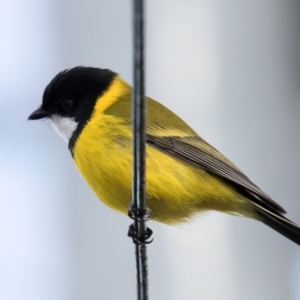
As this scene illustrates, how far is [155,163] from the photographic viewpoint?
0.81m

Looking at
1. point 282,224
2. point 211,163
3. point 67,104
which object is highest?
point 67,104

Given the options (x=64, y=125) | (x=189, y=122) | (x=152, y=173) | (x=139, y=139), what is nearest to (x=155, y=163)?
(x=152, y=173)

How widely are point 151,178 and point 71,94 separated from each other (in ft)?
0.83

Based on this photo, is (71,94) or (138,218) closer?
(138,218)

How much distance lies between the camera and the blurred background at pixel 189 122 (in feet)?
4.71

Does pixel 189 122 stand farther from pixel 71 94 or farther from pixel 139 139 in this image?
pixel 139 139

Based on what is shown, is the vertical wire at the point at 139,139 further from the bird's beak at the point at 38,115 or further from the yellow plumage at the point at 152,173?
the bird's beak at the point at 38,115

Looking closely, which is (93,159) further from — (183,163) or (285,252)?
(285,252)

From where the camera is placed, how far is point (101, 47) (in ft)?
4.91

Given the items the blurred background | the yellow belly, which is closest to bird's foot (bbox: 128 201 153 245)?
the yellow belly

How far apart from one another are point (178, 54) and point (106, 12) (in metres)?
0.25

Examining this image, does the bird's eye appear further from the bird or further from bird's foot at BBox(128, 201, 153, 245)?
bird's foot at BBox(128, 201, 153, 245)

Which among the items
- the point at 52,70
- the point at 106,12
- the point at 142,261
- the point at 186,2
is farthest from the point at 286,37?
the point at 142,261

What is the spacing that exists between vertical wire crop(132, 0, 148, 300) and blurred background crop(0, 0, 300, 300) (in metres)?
0.86
